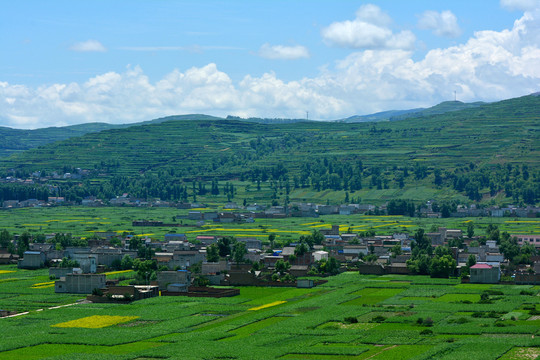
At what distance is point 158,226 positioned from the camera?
653 feet

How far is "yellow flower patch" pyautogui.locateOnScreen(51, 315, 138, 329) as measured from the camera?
7850cm

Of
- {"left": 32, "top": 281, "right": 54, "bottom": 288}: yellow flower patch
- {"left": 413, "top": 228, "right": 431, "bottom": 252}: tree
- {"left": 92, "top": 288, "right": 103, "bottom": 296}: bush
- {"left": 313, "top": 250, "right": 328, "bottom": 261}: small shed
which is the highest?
{"left": 413, "top": 228, "right": 431, "bottom": 252}: tree

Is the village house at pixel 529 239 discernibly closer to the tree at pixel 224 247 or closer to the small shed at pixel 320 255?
the small shed at pixel 320 255

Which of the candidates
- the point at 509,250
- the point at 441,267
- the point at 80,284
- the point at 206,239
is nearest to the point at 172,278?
the point at 80,284

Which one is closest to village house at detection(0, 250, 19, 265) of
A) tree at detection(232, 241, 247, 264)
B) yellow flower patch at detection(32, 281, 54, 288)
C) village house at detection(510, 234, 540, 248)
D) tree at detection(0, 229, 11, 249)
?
tree at detection(0, 229, 11, 249)

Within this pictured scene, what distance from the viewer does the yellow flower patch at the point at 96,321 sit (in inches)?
3091

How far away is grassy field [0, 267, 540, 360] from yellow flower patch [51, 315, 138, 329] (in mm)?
87

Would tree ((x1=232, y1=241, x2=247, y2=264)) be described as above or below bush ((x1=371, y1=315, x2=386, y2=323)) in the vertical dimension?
above

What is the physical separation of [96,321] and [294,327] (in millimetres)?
17694

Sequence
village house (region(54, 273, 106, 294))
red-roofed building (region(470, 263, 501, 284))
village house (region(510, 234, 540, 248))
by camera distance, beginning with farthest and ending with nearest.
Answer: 1. village house (region(510, 234, 540, 248))
2. red-roofed building (region(470, 263, 501, 284))
3. village house (region(54, 273, 106, 294))

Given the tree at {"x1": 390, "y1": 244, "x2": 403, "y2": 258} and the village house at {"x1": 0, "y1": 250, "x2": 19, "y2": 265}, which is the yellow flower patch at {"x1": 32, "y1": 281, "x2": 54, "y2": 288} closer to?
the village house at {"x1": 0, "y1": 250, "x2": 19, "y2": 265}

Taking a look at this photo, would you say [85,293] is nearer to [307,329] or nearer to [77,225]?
[307,329]

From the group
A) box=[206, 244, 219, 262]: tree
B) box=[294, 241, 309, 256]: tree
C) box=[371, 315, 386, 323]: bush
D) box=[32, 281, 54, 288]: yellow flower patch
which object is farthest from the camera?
box=[206, 244, 219, 262]: tree

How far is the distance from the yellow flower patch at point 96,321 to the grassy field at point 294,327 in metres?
0.09
